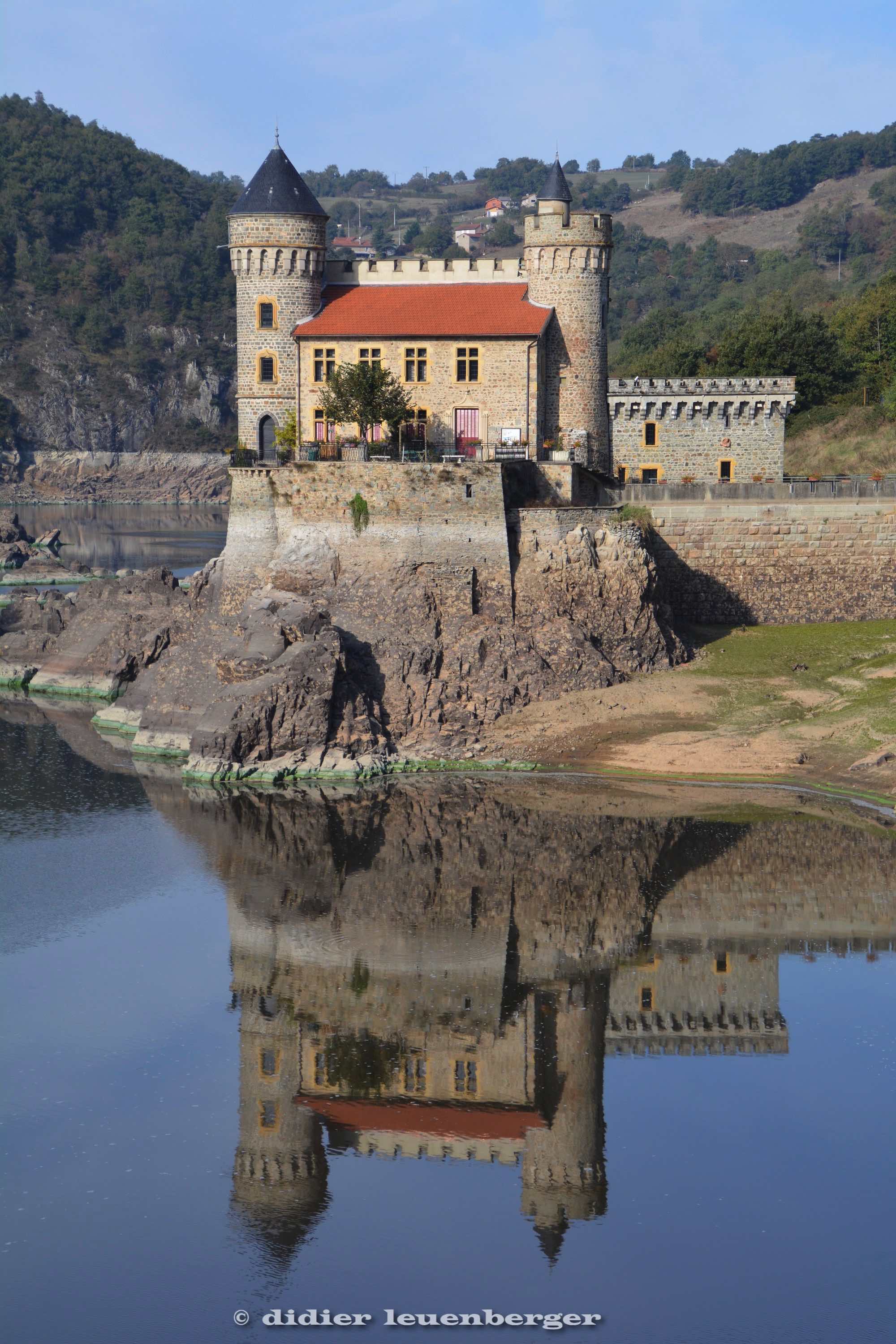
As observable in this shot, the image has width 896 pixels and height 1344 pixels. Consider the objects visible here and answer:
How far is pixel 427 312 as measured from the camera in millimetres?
59031

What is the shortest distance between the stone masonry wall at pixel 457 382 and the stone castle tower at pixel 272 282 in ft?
4.27

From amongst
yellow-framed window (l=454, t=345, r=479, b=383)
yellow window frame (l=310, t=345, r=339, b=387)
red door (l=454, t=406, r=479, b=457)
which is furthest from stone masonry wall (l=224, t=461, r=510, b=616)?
yellow-framed window (l=454, t=345, r=479, b=383)

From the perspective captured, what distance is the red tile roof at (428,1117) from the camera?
1128 inches

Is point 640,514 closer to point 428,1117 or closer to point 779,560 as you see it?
point 779,560

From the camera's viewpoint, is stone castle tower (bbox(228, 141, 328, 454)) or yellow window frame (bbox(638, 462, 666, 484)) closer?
stone castle tower (bbox(228, 141, 328, 454))

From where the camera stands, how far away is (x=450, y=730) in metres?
50.2

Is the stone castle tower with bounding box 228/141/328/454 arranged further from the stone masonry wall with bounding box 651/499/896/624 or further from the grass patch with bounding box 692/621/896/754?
the grass patch with bounding box 692/621/896/754

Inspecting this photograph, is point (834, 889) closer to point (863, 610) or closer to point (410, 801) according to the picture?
point (410, 801)

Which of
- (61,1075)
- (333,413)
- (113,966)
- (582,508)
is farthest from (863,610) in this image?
(61,1075)

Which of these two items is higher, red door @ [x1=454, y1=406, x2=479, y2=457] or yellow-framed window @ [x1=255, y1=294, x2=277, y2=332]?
yellow-framed window @ [x1=255, y1=294, x2=277, y2=332]

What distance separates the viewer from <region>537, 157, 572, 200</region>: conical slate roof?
57.8m

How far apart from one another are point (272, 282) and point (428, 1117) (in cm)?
3823

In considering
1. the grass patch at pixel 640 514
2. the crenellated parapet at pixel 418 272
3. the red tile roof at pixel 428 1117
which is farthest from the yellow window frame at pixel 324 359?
the red tile roof at pixel 428 1117

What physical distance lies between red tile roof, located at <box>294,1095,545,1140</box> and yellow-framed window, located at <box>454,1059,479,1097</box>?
0.48 meters
